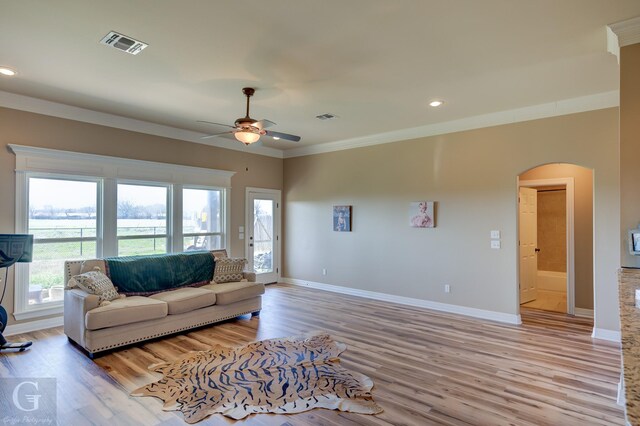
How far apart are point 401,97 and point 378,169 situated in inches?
84.4

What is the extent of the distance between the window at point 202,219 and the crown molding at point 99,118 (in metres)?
0.97

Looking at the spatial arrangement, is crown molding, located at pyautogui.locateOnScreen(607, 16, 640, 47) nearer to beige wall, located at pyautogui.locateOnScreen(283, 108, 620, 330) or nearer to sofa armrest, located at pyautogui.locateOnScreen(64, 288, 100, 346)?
beige wall, located at pyautogui.locateOnScreen(283, 108, 620, 330)

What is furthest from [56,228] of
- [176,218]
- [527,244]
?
[527,244]

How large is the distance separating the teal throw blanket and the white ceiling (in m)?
2.20

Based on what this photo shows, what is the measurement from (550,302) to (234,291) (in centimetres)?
566

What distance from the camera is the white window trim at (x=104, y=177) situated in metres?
4.54

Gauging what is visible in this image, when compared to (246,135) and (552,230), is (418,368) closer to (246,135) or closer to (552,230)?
(246,135)

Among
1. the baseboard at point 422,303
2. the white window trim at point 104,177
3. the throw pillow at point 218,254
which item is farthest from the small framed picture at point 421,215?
the white window trim at point 104,177

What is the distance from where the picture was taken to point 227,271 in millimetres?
5473

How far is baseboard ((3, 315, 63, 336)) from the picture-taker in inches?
175

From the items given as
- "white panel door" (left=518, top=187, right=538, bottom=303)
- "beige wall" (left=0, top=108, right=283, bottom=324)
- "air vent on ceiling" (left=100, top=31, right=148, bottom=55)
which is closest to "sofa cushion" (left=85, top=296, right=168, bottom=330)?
"beige wall" (left=0, top=108, right=283, bottom=324)

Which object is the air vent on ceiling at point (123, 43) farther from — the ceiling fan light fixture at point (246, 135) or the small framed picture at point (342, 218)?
the small framed picture at point (342, 218)

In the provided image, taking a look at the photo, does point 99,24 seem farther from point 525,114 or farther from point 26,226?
A: point 525,114

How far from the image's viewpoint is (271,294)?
6.84m
